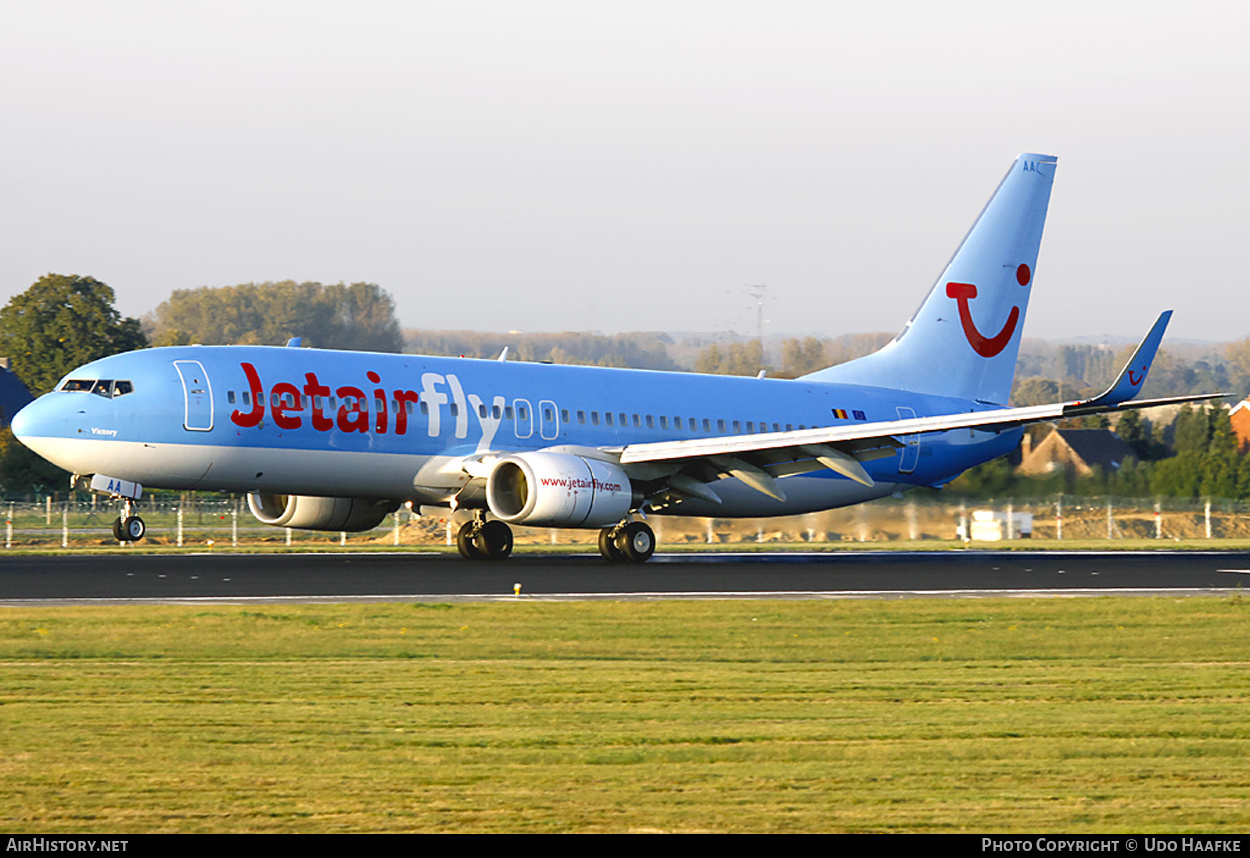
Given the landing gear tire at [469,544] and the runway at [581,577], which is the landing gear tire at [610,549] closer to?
the runway at [581,577]

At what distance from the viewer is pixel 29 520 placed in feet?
147

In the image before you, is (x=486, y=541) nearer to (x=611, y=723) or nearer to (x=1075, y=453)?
(x=1075, y=453)

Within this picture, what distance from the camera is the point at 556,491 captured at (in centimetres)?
2925

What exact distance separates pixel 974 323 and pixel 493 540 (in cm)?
1549

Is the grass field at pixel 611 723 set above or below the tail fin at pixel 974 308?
below

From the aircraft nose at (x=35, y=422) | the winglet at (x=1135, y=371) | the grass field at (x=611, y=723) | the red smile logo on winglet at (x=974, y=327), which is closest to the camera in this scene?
the grass field at (x=611, y=723)

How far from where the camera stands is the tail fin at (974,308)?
40.2 m

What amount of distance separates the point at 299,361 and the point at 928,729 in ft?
68.4

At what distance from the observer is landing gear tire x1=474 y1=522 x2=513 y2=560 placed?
31.4 m

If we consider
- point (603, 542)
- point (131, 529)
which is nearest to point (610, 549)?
point (603, 542)

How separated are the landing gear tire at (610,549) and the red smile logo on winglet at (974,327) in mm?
13294

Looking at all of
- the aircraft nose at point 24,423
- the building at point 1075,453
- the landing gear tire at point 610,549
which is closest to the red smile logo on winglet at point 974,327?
the building at point 1075,453
